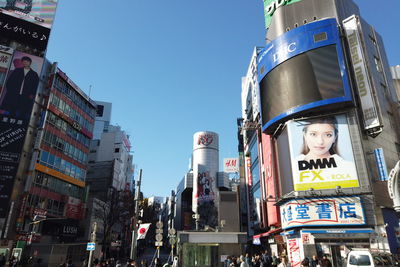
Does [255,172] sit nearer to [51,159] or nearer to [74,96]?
[51,159]

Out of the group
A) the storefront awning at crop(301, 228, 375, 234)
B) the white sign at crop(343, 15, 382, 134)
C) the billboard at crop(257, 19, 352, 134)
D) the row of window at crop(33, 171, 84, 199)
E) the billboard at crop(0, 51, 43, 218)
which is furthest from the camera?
the row of window at crop(33, 171, 84, 199)

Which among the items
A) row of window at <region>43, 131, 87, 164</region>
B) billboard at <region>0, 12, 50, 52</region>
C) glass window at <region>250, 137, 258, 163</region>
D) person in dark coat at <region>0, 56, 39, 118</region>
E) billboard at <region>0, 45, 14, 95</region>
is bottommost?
row of window at <region>43, 131, 87, 164</region>

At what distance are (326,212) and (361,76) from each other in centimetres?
1335

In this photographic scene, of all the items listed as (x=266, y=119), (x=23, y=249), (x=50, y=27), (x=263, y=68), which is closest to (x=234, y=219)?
(x=266, y=119)

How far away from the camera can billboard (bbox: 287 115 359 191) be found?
27250 millimetres

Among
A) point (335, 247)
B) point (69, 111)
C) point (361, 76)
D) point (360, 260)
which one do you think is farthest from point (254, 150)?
point (360, 260)

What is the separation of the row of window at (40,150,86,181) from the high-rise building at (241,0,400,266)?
1105 inches

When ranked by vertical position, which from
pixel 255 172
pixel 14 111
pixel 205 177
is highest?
pixel 205 177

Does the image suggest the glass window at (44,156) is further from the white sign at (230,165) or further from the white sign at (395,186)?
the white sign at (230,165)

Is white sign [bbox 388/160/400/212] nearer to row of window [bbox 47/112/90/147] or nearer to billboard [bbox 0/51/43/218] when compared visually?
billboard [bbox 0/51/43/218]

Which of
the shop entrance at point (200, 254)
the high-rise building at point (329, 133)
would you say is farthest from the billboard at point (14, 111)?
the high-rise building at point (329, 133)

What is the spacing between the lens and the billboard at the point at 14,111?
113 ft

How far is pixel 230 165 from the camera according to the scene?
95750mm

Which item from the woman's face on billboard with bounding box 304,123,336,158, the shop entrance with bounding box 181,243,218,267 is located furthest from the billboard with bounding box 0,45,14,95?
the woman's face on billboard with bounding box 304,123,336,158
